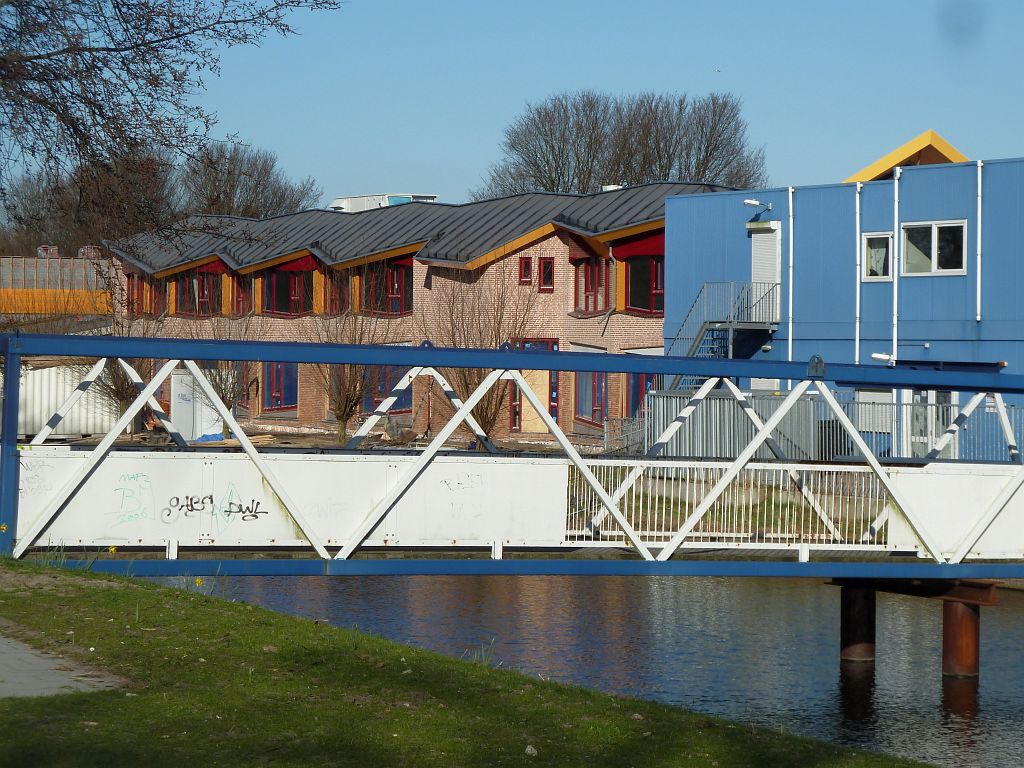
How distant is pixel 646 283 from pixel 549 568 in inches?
1297

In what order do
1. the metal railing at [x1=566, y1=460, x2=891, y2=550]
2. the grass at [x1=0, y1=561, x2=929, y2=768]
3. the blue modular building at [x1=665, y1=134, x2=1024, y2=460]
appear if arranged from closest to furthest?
1. the grass at [x1=0, y1=561, x2=929, y2=768]
2. the metal railing at [x1=566, y1=460, x2=891, y2=550]
3. the blue modular building at [x1=665, y1=134, x2=1024, y2=460]

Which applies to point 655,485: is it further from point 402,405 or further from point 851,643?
point 402,405

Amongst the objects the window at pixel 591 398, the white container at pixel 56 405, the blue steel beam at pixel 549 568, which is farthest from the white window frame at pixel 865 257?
the white container at pixel 56 405

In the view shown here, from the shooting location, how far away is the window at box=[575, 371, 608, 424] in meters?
47.1

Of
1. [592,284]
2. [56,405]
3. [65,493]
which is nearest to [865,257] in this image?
[592,284]

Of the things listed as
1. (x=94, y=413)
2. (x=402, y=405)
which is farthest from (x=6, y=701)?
(x=402, y=405)

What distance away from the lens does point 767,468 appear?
48.0 ft

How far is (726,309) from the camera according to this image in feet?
133

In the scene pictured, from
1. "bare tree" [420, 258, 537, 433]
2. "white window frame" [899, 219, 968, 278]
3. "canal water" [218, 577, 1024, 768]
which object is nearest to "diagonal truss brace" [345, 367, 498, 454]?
"canal water" [218, 577, 1024, 768]

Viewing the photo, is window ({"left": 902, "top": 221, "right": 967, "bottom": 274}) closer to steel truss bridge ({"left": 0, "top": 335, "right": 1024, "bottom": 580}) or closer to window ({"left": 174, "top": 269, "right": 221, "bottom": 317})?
steel truss bridge ({"left": 0, "top": 335, "right": 1024, "bottom": 580})

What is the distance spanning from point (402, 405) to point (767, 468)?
39.6 metres

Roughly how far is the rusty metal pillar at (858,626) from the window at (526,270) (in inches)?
1148

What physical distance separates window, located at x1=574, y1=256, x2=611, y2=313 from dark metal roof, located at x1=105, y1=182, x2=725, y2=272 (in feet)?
5.16

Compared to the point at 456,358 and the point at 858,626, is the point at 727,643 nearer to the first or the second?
the point at 858,626
